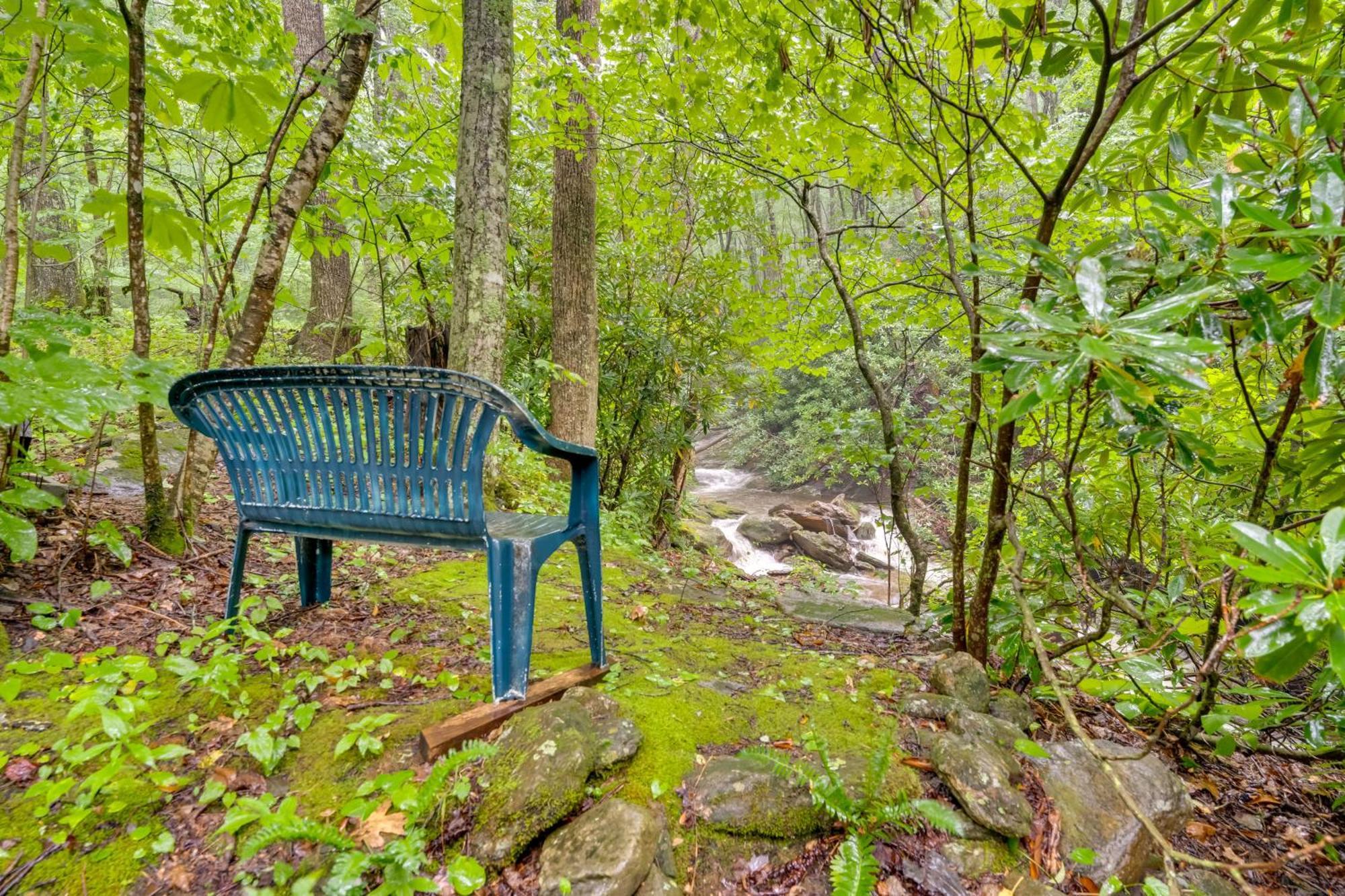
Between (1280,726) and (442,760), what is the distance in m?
2.40

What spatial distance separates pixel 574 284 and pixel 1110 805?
4.89 metres

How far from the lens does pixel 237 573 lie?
1894 millimetres

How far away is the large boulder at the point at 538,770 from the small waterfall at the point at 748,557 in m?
7.31

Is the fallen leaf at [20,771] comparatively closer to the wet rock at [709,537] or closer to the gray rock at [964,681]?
the gray rock at [964,681]

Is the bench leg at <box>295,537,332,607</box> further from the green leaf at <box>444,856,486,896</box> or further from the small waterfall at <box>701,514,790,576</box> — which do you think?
the small waterfall at <box>701,514,790,576</box>

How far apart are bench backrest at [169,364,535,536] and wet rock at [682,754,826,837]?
89cm

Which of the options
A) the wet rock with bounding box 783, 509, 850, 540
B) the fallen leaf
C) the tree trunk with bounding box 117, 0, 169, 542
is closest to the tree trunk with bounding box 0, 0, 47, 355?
the tree trunk with bounding box 117, 0, 169, 542

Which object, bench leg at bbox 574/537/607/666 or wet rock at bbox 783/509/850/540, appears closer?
bench leg at bbox 574/537/607/666

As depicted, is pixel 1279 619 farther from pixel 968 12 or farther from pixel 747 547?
pixel 747 547

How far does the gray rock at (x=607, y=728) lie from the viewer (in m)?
1.44

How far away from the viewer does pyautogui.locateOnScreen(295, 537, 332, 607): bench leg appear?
2209mm

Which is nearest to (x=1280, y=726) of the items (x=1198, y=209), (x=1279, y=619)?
(x=1279, y=619)

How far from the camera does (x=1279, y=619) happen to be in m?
0.87

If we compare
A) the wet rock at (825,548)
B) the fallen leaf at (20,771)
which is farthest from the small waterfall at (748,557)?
the fallen leaf at (20,771)
